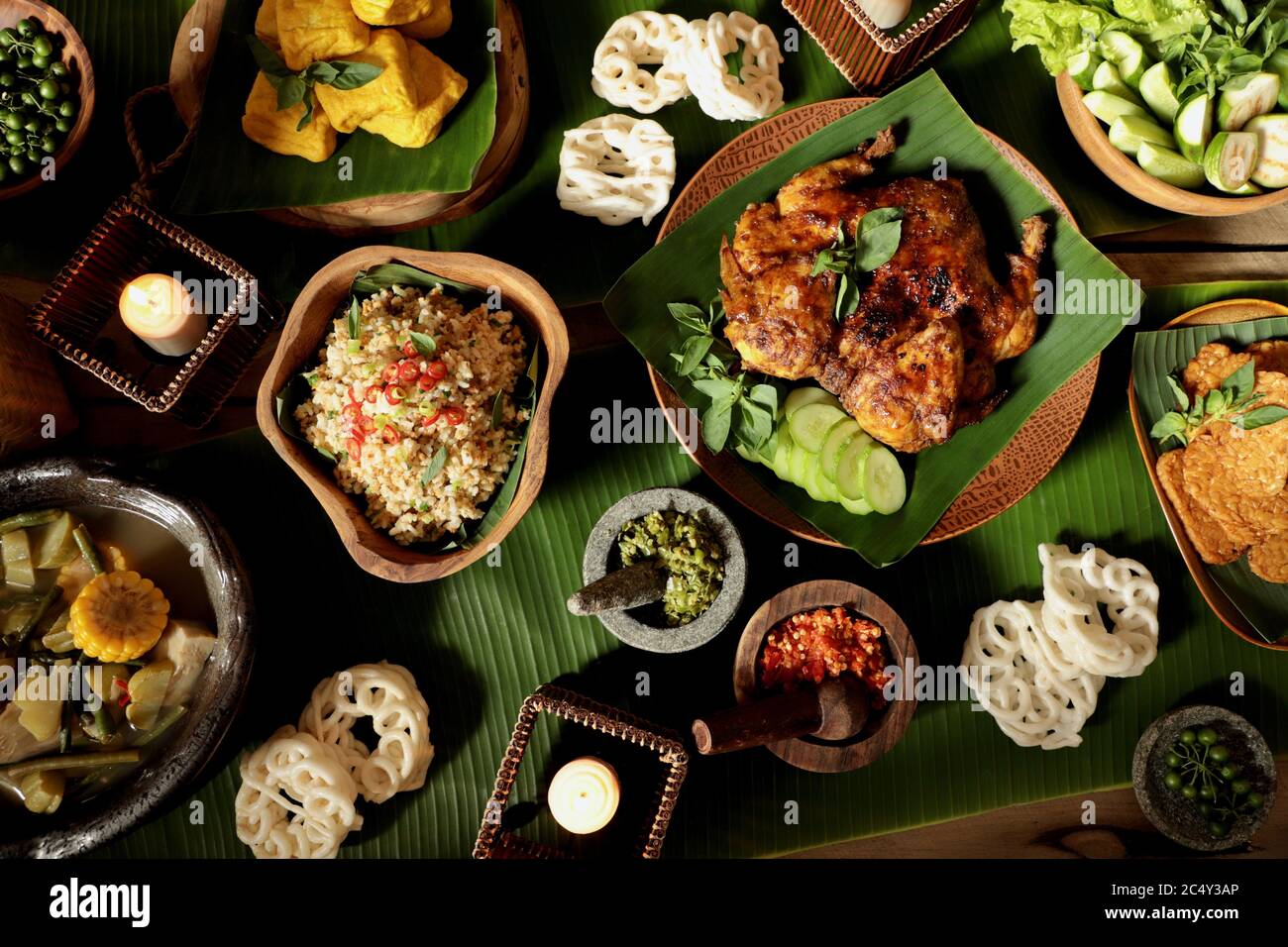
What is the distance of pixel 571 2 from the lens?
11.6ft

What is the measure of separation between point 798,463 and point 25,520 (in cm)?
277

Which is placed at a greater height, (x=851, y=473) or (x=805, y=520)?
(x=851, y=473)

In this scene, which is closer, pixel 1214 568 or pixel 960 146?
pixel 960 146

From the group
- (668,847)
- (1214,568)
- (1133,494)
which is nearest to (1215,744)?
(1214,568)

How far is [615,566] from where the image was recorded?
10.8 ft

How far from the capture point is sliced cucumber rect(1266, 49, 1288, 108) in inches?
126

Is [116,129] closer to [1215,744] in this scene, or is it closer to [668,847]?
[668,847]

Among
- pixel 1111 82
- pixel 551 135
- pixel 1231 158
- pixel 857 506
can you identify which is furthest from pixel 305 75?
pixel 1231 158

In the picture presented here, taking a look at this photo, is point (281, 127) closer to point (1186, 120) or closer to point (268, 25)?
point (268, 25)

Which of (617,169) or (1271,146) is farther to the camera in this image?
(617,169)

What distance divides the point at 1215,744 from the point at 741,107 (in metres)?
2.98

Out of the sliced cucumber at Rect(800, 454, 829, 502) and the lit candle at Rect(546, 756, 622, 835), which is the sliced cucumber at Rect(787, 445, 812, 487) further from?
the lit candle at Rect(546, 756, 622, 835)

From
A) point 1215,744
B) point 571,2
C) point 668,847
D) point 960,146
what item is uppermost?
point 571,2

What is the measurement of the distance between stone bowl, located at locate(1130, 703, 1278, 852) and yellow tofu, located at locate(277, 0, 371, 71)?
382 cm
